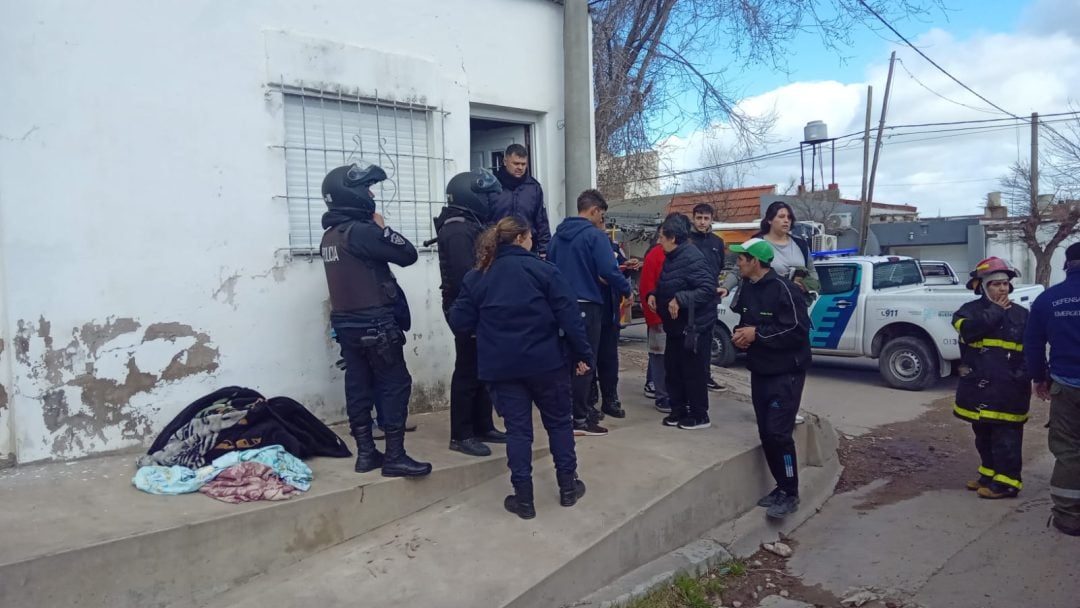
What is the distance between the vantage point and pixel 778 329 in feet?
16.1

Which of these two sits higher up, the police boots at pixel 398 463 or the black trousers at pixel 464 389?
the black trousers at pixel 464 389

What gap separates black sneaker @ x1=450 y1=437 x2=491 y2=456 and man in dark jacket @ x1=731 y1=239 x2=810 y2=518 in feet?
5.66

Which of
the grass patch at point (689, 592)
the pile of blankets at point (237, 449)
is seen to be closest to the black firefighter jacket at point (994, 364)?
the grass patch at point (689, 592)

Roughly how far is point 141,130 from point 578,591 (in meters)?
3.56

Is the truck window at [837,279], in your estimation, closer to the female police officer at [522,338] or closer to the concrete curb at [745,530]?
the concrete curb at [745,530]

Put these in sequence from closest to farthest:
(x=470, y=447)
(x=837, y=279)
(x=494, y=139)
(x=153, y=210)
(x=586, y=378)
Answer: (x=153, y=210)
(x=470, y=447)
(x=586, y=378)
(x=494, y=139)
(x=837, y=279)

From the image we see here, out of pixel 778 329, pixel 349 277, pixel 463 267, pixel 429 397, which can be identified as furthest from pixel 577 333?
pixel 429 397

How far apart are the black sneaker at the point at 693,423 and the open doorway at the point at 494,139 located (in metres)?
2.67

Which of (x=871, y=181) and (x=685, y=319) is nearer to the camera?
(x=685, y=319)

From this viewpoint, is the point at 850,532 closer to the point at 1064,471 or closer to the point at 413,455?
the point at 1064,471

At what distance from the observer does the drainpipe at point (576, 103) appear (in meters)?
6.89

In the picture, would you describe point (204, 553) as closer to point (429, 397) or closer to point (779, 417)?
point (429, 397)

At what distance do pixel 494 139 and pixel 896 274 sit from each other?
6078 millimetres

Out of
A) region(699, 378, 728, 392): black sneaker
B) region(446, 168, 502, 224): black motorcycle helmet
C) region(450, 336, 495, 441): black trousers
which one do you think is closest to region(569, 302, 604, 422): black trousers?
region(450, 336, 495, 441): black trousers
